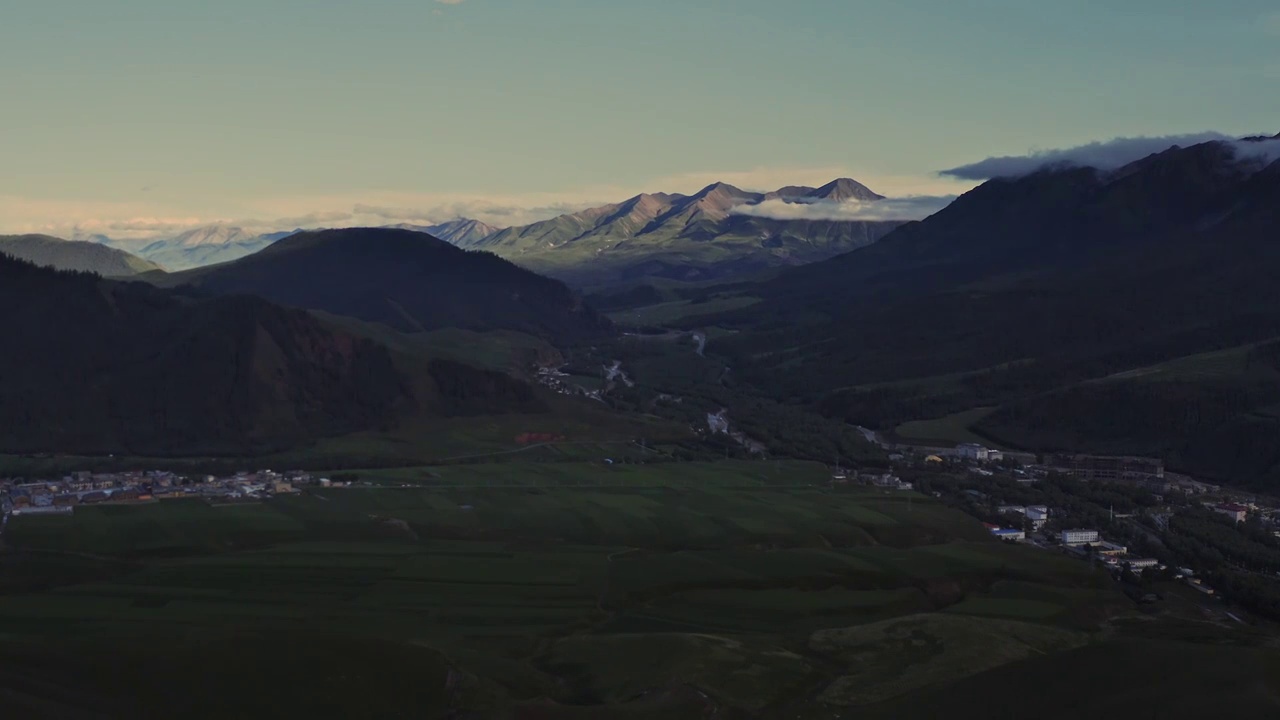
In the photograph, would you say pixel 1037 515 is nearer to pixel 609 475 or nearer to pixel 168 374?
pixel 609 475

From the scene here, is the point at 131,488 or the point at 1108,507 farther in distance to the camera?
the point at 1108,507

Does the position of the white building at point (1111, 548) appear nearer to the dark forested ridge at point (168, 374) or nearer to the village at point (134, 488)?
the village at point (134, 488)

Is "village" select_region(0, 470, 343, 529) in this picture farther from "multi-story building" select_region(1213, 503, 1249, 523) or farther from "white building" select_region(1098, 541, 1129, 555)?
"multi-story building" select_region(1213, 503, 1249, 523)

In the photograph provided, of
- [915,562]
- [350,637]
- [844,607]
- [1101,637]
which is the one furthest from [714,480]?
[350,637]

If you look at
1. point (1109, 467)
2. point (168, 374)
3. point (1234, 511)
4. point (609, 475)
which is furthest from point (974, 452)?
point (168, 374)

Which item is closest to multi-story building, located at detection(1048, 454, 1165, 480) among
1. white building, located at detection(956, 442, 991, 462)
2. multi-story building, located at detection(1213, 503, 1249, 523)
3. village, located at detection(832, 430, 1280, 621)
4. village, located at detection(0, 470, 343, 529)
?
village, located at detection(832, 430, 1280, 621)

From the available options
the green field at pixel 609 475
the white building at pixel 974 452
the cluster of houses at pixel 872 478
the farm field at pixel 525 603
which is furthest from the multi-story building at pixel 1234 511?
the green field at pixel 609 475
